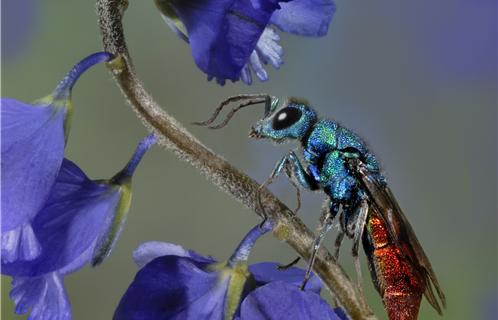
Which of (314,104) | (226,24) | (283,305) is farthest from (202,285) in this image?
(314,104)

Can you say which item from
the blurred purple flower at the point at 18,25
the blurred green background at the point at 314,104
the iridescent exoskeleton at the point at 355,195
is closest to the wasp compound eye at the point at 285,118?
the iridescent exoskeleton at the point at 355,195

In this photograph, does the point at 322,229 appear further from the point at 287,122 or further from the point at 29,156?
the point at 29,156

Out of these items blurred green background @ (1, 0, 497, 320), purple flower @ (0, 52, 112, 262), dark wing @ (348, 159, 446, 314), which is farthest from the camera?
blurred green background @ (1, 0, 497, 320)

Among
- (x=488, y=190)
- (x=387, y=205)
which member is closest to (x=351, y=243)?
(x=387, y=205)

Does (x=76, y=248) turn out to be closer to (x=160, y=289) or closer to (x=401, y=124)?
(x=160, y=289)

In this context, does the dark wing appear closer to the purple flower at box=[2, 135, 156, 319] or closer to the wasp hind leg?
the wasp hind leg

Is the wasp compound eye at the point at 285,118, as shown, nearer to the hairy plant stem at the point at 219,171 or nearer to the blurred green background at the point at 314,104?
the hairy plant stem at the point at 219,171

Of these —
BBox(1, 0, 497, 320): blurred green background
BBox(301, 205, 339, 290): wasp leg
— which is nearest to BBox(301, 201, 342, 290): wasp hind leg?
BBox(301, 205, 339, 290): wasp leg
